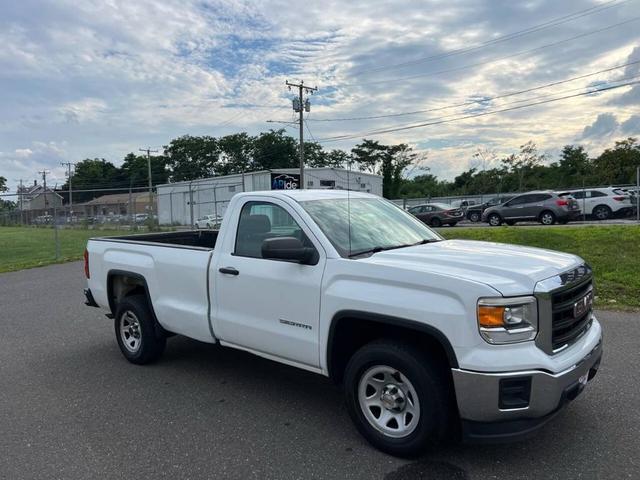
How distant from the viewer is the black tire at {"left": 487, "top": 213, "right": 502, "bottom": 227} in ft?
80.6

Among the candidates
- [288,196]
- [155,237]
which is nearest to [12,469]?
[288,196]

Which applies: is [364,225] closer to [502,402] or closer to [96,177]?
[502,402]

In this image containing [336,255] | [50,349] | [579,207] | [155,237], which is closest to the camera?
[336,255]

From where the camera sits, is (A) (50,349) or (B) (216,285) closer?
(B) (216,285)

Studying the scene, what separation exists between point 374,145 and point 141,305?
58308 millimetres

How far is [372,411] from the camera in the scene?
359cm

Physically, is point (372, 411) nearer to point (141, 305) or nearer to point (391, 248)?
point (391, 248)

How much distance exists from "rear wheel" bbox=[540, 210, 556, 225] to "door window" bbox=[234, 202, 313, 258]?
67.7 ft

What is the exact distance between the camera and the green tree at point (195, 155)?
94438mm

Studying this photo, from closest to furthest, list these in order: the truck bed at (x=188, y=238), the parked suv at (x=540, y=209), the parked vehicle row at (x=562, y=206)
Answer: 1. the truck bed at (x=188, y=238)
2. the parked suv at (x=540, y=209)
3. the parked vehicle row at (x=562, y=206)

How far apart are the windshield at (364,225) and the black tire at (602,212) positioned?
2184cm

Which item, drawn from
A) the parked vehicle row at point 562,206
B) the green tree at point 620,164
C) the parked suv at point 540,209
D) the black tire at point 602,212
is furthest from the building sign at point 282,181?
the green tree at point 620,164

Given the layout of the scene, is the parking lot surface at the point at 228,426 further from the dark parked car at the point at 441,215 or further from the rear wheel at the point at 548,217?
the dark parked car at the point at 441,215

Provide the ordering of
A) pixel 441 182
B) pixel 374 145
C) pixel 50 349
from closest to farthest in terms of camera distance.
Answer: pixel 50 349 < pixel 374 145 < pixel 441 182
